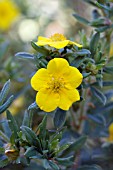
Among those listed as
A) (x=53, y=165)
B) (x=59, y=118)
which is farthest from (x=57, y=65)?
(x=53, y=165)

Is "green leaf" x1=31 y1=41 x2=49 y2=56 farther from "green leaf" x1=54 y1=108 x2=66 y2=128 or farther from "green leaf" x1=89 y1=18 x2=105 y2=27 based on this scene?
"green leaf" x1=89 y1=18 x2=105 y2=27

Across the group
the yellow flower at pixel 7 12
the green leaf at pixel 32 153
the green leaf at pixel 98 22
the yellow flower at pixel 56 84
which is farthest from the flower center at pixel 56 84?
the yellow flower at pixel 7 12

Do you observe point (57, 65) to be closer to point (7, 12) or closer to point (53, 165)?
point (53, 165)

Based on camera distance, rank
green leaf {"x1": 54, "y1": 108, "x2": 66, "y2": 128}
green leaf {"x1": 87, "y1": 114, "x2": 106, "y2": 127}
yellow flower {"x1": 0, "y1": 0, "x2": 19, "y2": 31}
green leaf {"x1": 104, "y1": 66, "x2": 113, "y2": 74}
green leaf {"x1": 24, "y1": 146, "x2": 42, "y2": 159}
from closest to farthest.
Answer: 1. green leaf {"x1": 24, "y1": 146, "x2": 42, "y2": 159}
2. green leaf {"x1": 54, "y1": 108, "x2": 66, "y2": 128}
3. green leaf {"x1": 104, "y1": 66, "x2": 113, "y2": 74}
4. green leaf {"x1": 87, "y1": 114, "x2": 106, "y2": 127}
5. yellow flower {"x1": 0, "y1": 0, "x2": 19, "y2": 31}

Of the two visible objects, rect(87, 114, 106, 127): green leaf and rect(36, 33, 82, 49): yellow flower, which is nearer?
rect(36, 33, 82, 49): yellow flower

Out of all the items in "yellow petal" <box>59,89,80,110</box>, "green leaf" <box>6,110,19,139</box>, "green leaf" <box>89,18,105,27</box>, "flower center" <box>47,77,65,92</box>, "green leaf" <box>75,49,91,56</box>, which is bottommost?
"green leaf" <box>6,110,19,139</box>

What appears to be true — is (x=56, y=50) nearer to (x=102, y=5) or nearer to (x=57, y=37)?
(x=57, y=37)

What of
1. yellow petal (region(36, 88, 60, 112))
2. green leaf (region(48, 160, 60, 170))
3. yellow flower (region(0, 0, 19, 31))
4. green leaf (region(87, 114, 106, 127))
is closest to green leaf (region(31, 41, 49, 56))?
yellow petal (region(36, 88, 60, 112))
